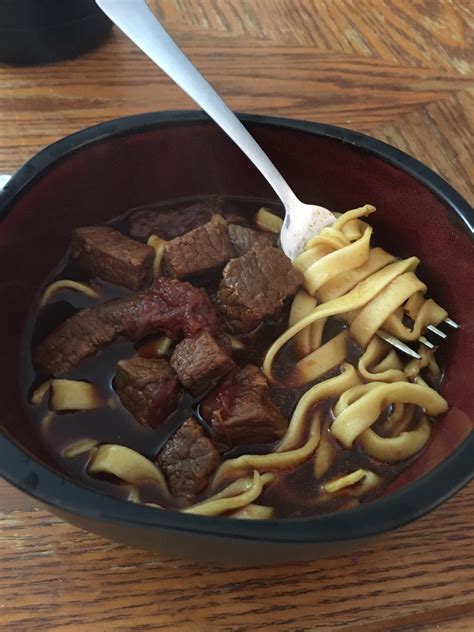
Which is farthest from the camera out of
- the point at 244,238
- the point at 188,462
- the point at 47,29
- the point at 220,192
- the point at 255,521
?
the point at 47,29

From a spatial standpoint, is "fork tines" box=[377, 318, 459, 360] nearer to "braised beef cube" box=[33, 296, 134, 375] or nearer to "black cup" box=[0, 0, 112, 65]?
"braised beef cube" box=[33, 296, 134, 375]

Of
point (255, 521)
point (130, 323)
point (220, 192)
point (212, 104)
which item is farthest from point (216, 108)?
point (255, 521)

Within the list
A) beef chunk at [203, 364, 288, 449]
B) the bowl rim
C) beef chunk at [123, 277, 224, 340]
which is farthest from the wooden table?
beef chunk at [123, 277, 224, 340]

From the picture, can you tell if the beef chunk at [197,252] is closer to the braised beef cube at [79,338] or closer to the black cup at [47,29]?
the braised beef cube at [79,338]

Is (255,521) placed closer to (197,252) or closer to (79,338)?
(79,338)

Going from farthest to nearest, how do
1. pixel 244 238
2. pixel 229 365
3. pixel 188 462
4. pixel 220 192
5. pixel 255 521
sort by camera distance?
pixel 220 192, pixel 244 238, pixel 229 365, pixel 188 462, pixel 255 521
